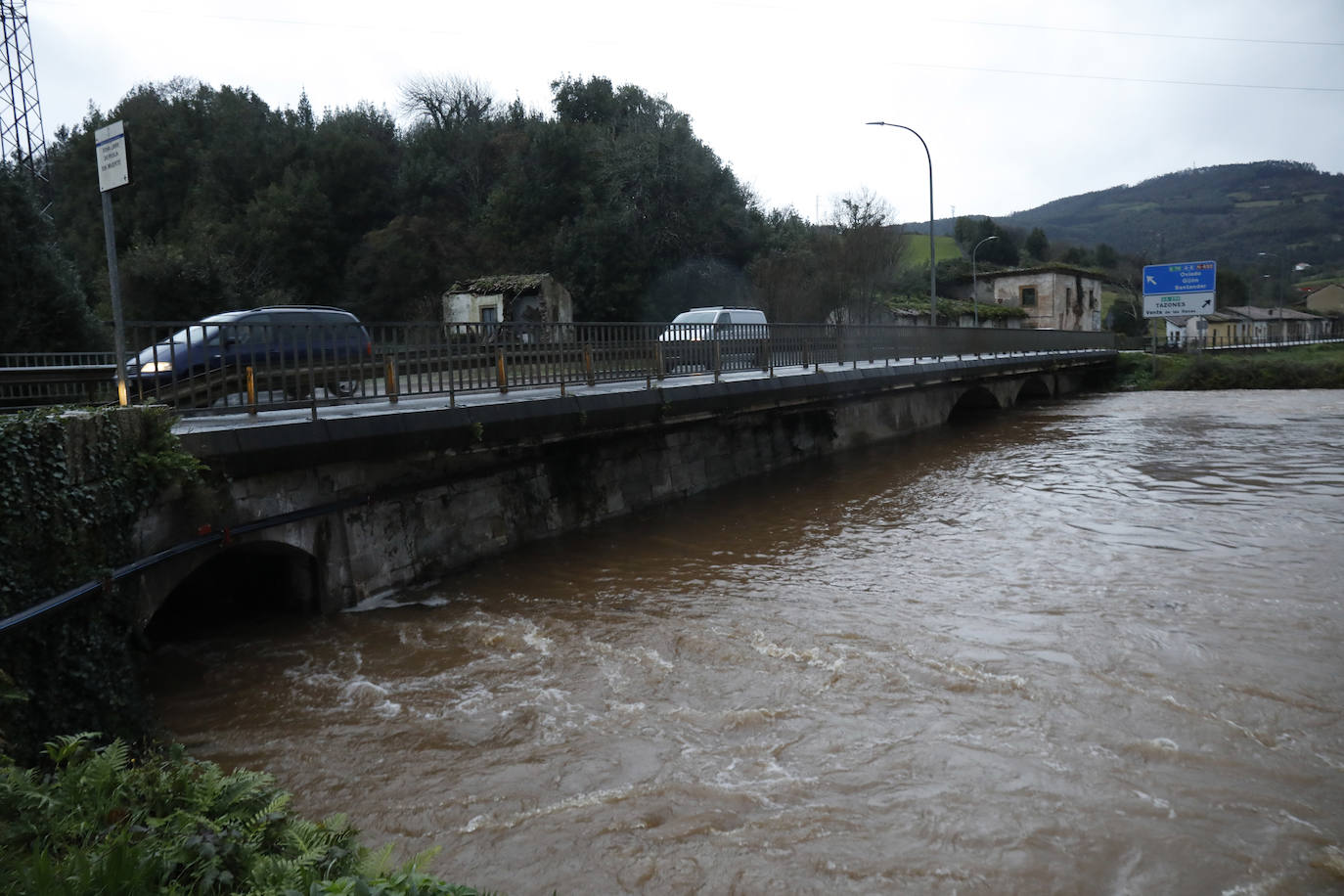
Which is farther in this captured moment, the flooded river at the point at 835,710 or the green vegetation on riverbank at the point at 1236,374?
the green vegetation on riverbank at the point at 1236,374

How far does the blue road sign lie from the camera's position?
145 feet

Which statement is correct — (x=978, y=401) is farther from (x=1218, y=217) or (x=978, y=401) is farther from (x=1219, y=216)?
(x=1219, y=216)

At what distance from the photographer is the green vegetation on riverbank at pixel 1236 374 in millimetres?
37438

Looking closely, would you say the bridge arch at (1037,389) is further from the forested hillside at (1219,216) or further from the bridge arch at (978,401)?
the forested hillside at (1219,216)

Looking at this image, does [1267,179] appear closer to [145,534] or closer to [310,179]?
[310,179]

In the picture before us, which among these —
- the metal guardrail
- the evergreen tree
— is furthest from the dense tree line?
the metal guardrail

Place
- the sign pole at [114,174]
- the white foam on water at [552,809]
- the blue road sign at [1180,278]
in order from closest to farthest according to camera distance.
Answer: the white foam on water at [552,809]
the sign pole at [114,174]
the blue road sign at [1180,278]

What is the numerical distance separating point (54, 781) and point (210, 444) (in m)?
4.33

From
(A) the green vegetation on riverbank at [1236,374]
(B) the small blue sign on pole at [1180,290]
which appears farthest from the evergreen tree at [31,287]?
(B) the small blue sign on pole at [1180,290]

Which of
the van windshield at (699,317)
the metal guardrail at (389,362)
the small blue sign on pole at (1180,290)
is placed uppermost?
the small blue sign on pole at (1180,290)

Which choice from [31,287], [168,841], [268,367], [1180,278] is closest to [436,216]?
[31,287]

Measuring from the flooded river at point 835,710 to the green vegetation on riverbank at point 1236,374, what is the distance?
1145 inches

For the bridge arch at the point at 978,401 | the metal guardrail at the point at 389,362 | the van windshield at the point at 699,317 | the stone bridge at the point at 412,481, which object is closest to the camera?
the stone bridge at the point at 412,481

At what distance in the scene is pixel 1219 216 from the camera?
468ft
